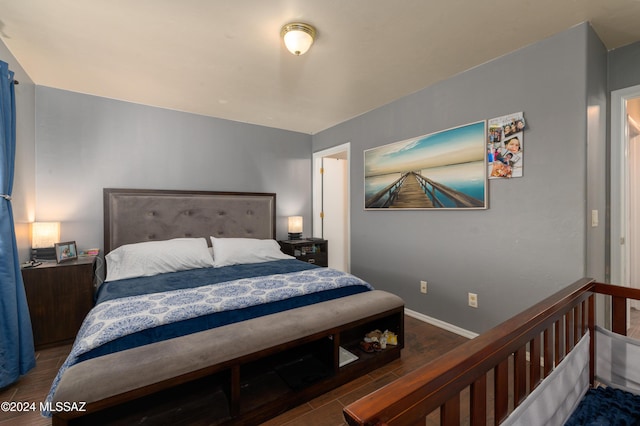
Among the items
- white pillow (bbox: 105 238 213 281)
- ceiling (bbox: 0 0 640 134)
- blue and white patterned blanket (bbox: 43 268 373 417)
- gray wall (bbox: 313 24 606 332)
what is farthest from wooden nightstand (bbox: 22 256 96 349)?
gray wall (bbox: 313 24 606 332)

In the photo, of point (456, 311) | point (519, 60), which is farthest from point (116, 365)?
point (519, 60)

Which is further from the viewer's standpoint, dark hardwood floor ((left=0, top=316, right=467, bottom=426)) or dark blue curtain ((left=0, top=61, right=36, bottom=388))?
dark blue curtain ((left=0, top=61, right=36, bottom=388))

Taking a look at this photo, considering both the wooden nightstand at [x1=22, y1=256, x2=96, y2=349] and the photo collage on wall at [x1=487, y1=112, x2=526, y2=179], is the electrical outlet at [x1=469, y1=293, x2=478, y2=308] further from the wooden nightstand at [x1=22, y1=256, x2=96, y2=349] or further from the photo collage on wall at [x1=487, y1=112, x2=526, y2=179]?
the wooden nightstand at [x1=22, y1=256, x2=96, y2=349]

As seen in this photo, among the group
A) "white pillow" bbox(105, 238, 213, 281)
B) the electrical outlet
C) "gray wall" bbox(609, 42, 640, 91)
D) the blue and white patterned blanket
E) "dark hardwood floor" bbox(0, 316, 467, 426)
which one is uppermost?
"gray wall" bbox(609, 42, 640, 91)

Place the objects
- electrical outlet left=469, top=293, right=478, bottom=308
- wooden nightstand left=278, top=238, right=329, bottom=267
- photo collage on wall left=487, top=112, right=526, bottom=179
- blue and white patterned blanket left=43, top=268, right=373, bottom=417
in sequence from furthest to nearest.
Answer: wooden nightstand left=278, top=238, right=329, bottom=267 → electrical outlet left=469, top=293, right=478, bottom=308 → photo collage on wall left=487, top=112, right=526, bottom=179 → blue and white patterned blanket left=43, top=268, right=373, bottom=417

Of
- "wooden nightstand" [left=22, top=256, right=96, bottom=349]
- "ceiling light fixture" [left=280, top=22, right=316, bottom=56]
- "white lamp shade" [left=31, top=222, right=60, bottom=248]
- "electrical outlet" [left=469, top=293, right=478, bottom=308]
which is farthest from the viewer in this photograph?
"white lamp shade" [left=31, top=222, right=60, bottom=248]

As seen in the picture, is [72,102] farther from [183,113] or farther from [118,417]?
[118,417]

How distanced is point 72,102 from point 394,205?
3.57 m

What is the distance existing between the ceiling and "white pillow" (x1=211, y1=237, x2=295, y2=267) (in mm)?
1624

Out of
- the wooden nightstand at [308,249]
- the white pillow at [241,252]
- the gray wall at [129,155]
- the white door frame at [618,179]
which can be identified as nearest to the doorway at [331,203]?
the wooden nightstand at [308,249]

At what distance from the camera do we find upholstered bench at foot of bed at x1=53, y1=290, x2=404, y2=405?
3.87ft

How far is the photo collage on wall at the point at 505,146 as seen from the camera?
213 centimetres

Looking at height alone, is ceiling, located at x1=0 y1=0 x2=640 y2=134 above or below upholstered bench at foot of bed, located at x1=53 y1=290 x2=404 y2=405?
above

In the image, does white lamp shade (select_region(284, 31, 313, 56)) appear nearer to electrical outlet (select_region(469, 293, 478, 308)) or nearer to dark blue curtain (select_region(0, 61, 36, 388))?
dark blue curtain (select_region(0, 61, 36, 388))
